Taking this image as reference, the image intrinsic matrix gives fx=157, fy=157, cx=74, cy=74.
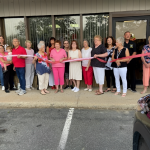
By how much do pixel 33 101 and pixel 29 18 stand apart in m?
3.64

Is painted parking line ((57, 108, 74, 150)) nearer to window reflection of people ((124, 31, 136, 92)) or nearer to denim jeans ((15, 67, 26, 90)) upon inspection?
denim jeans ((15, 67, 26, 90))

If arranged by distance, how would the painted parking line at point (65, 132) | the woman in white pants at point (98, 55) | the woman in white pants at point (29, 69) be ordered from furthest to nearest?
the woman in white pants at point (29, 69) → the woman in white pants at point (98, 55) → the painted parking line at point (65, 132)

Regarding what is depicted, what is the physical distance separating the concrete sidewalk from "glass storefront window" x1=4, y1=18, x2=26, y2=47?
259 centimetres

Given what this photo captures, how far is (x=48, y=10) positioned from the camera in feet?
20.3

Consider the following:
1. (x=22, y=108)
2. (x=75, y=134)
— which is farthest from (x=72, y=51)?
(x=75, y=134)

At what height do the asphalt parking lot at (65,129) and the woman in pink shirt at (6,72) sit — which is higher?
the woman in pink shirt at (6,72)

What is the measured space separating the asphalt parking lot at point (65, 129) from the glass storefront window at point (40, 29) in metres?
3.30

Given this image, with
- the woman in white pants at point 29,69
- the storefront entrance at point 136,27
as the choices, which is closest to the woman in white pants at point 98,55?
the storefront entrance at point 136,27

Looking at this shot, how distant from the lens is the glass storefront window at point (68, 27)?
250 inches

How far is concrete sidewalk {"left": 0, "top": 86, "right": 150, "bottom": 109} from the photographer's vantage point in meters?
4.46

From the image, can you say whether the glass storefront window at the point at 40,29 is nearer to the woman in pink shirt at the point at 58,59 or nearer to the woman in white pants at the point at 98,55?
the woman in pink shirt at the point at 58,59

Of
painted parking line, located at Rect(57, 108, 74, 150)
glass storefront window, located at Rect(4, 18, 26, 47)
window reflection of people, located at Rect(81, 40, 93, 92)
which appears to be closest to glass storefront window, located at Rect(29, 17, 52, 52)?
glass storefront window, located at Rect(4, 18, 26, 47)

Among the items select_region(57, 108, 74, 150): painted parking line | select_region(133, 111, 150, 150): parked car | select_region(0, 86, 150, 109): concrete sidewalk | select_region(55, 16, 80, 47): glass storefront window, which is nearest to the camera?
select_region(133, 111, 150, 150): parked car

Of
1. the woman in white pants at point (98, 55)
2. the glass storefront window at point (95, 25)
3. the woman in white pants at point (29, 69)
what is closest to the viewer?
the woman in white pants at point (98, 55)
